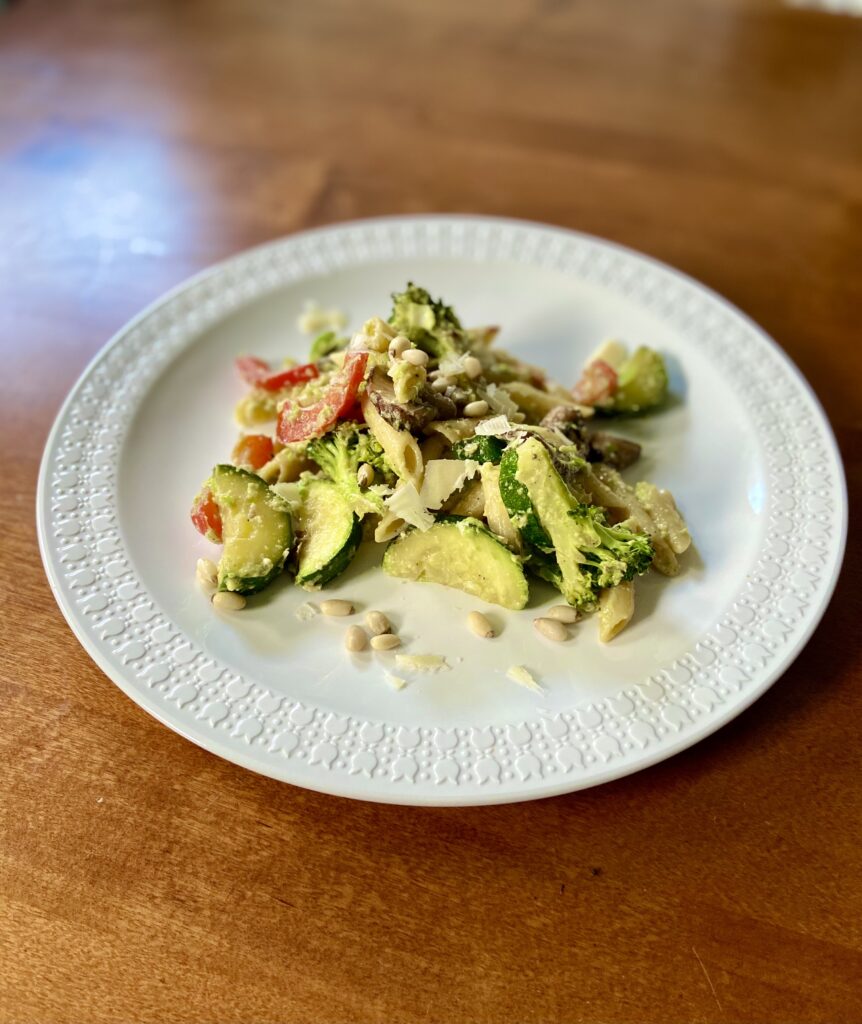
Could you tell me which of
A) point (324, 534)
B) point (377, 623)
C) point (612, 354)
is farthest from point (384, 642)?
point (612, 354)

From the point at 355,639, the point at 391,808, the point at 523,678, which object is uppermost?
the point at 523,678

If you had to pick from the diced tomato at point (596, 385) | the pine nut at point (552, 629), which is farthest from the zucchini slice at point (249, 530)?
the diced tomato at point (596, 385)

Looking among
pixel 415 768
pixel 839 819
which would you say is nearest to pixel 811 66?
pixel 839 819

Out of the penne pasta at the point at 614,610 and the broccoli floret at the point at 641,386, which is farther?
the broccoli floret at the point at 641,386

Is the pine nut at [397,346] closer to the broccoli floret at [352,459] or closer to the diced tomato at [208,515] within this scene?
the broccoli floret at [352,459]

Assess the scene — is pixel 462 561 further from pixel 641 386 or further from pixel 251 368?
pixel 251 368
